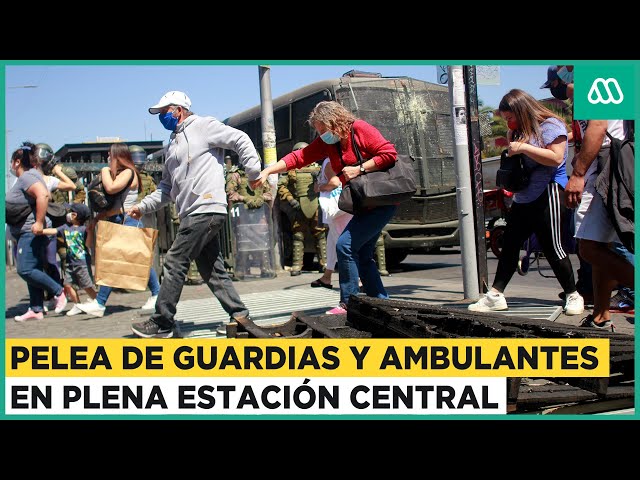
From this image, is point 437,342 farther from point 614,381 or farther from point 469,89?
point 469,89

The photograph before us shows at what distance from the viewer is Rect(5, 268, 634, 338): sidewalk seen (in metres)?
5.17

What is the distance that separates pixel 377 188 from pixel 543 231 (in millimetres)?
1429

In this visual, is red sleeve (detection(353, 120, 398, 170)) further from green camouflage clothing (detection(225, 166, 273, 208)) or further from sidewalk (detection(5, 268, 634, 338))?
green camouflage clothing (detection(225, 166, 273, 208))

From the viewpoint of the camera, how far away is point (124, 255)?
508cm

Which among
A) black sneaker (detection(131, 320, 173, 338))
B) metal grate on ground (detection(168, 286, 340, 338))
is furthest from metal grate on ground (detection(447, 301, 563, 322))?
black sneaker (detection(131, 320, 173, 338))

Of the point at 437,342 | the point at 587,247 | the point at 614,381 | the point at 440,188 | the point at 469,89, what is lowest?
the point at 614,381

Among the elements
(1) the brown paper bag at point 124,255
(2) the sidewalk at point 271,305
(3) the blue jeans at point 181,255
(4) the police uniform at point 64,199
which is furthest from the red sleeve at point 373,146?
(4) the police uniform at point 64,199

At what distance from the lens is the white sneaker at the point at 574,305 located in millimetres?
5008

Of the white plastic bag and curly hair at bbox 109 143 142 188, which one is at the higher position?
curly hair at bbox 109 143 142 188

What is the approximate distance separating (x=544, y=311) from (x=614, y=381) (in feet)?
7.88

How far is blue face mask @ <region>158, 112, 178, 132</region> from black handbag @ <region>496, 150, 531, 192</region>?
2.31m

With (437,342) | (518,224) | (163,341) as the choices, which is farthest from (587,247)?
(163,341)

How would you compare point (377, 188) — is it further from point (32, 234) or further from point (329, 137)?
point (32, 234)
